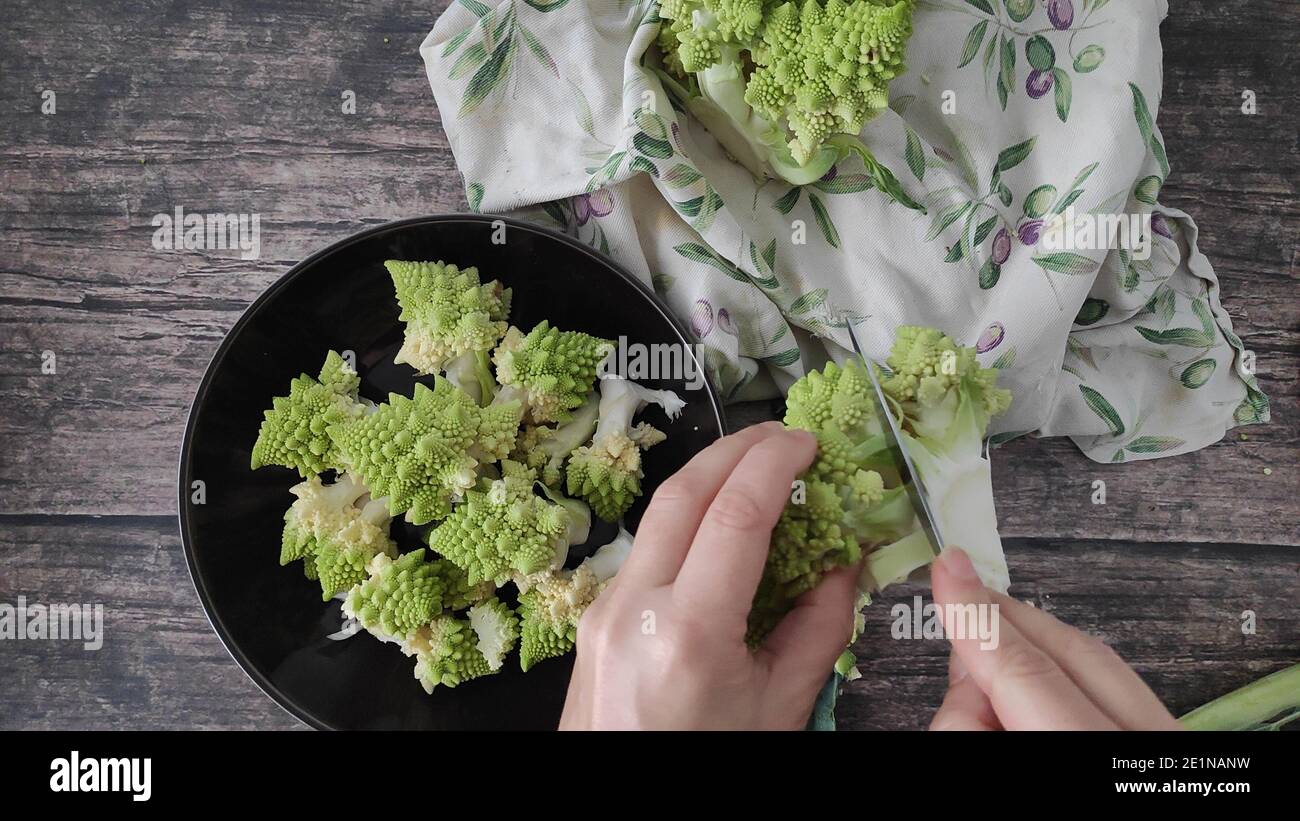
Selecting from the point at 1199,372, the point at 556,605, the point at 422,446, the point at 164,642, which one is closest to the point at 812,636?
the point at 556,605

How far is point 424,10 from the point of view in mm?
862

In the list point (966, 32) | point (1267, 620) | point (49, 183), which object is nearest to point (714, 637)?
point (966, 32)

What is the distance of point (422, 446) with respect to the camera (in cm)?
68

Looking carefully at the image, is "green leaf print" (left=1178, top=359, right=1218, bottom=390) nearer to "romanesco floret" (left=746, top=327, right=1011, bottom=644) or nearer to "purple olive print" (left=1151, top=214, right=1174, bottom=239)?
"purple olive print" (left=1151, top=214, right=1174, bottom=239)

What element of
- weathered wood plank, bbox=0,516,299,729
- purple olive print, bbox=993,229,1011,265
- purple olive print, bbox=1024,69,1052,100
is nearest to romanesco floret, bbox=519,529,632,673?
weathered wood plank, bbox=0,516,299,729

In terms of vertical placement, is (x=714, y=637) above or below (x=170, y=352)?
below

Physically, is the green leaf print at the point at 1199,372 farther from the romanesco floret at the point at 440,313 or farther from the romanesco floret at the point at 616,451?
the romanesco floret at the point at 440,313

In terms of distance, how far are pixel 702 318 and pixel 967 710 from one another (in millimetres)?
391

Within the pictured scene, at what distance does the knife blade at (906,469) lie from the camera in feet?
1.96

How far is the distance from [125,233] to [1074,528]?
1.00 m

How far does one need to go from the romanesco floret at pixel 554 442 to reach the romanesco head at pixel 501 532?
0.13 feet

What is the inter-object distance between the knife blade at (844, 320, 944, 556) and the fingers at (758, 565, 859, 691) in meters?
0.07

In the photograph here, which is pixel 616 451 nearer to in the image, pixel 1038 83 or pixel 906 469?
pixel 906 469
